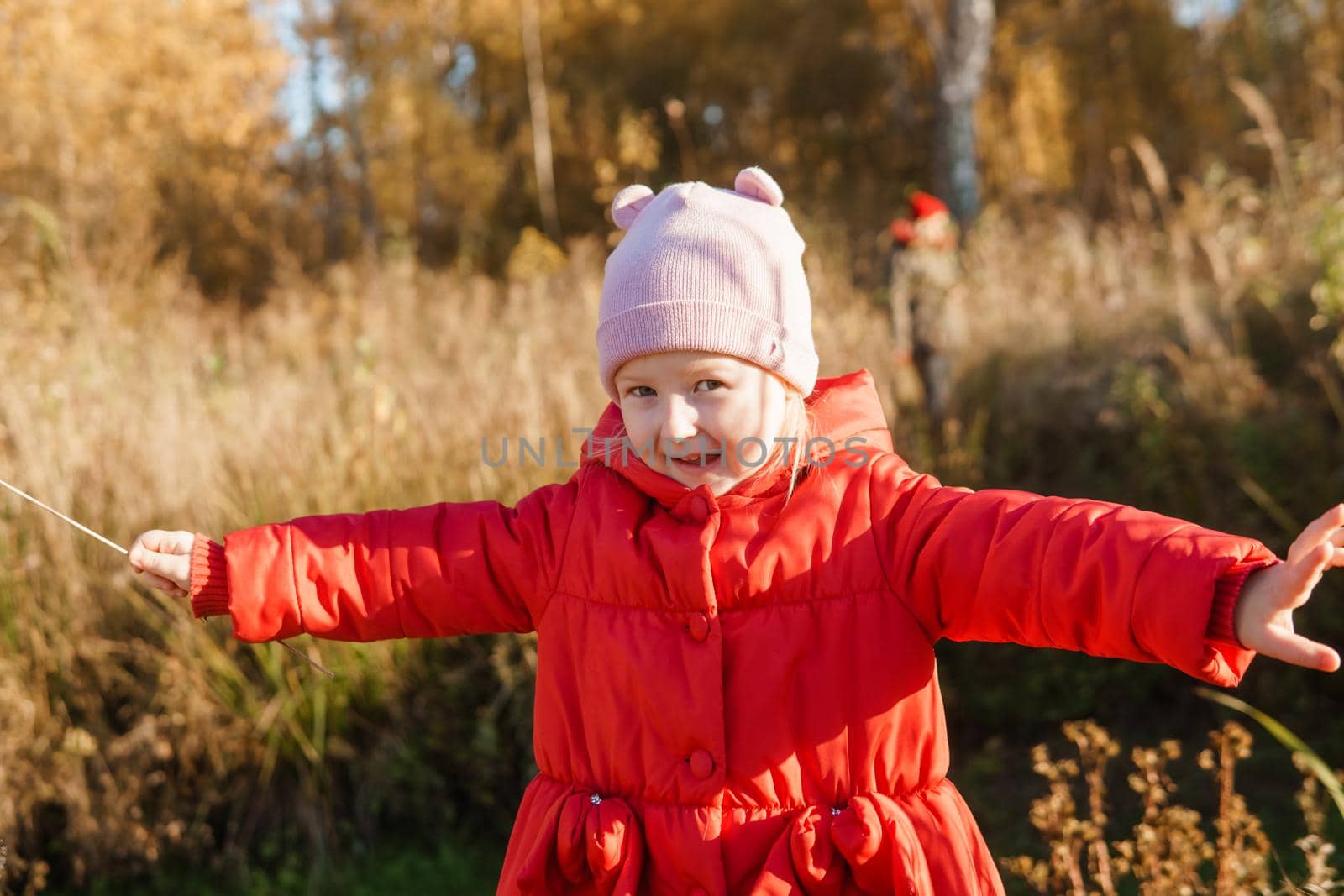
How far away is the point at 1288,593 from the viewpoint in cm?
151

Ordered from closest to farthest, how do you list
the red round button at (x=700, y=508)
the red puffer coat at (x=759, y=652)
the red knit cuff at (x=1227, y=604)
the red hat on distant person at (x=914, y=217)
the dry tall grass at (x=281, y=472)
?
the red knit cuff at (x=1227, y=604)
the red puffer coat at (x=759, y=652)
the red round button at (x=700, y=508)
the dry tall grass at (x=281, y=472)
the red hat on distant person at (x=914, y=217)

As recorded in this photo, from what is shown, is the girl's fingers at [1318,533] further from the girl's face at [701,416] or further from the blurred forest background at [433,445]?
the blurred forest background at [433,445]

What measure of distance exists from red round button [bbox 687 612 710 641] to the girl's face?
8.2 inches

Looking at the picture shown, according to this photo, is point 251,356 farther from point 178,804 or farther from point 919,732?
point 919,732

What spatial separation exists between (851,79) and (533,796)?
16.6 metres

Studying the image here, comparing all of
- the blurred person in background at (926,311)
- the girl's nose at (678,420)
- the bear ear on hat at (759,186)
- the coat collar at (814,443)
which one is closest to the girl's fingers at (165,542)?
the coat collar at (814,443)

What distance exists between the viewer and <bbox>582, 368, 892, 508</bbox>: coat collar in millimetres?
1985

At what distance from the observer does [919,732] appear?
1963 mm

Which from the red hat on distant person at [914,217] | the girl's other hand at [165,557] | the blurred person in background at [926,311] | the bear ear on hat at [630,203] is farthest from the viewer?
the red hat on distant person at [914,217]

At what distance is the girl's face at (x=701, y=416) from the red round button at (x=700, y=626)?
0.21 metres

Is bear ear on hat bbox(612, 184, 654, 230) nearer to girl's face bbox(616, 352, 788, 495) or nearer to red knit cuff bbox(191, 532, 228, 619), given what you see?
girl's face bbox(616, 352, 788, 495)

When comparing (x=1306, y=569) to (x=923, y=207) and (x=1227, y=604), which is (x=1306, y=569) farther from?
(x=923, y=207)

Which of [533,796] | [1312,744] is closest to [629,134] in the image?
[1312,744]

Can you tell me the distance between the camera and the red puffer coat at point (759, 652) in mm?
1853
